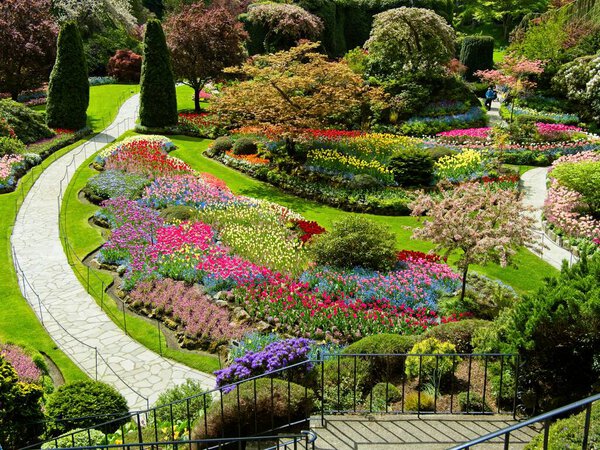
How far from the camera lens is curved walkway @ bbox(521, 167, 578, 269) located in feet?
52.2

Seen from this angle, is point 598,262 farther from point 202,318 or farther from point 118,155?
point 118,155

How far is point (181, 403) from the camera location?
933cm

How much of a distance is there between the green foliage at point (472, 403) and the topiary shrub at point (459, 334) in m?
1.42

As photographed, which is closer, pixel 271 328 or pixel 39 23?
pixel 271 328

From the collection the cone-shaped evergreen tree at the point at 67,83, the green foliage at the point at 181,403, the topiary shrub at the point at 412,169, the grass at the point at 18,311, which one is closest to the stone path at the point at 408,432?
the green foliage at the point at 181,403

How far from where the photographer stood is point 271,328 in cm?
1209

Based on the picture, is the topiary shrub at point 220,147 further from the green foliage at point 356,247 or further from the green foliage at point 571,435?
the green foliage at point 571,435

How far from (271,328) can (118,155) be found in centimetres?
1319

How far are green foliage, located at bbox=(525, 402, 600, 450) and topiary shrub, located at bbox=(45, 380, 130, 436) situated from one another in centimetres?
566

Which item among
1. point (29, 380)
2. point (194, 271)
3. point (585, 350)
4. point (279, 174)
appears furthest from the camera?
point (279, 174)

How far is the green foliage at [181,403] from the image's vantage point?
9148mm

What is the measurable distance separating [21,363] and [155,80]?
21.3 meters

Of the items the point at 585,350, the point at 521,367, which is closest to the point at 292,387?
the point at 521,367

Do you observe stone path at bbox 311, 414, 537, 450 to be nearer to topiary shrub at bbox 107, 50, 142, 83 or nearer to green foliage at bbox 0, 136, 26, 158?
green foliage at bbox 0, 136, 26, 158
